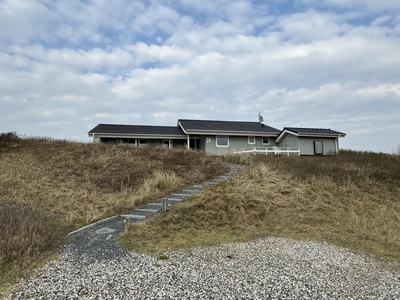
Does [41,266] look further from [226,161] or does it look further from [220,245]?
[226,161]

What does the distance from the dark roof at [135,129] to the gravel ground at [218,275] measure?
712 inches

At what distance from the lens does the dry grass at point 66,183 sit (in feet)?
16.6

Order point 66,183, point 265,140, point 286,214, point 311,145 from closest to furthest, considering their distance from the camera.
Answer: point 286,214 < point 66,183 < point 311,145 < point 265,140

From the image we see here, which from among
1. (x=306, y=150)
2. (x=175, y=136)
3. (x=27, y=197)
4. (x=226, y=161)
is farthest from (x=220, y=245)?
(x=306, y=150)

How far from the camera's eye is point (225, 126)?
25.0m

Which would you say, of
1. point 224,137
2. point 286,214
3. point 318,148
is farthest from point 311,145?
point 286,214

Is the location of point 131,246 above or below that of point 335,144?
below

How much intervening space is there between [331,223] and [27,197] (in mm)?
9568

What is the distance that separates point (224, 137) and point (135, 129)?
26.7 feet

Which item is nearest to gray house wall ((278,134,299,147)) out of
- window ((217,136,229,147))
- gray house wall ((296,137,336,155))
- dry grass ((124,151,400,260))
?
gray house wall ((296,137,336,155))

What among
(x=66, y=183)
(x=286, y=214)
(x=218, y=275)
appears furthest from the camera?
(x=66, y=183)

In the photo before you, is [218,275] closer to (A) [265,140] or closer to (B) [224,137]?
(B) [224,137]

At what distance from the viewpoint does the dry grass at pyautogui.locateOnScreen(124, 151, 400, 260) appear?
6.06 meters

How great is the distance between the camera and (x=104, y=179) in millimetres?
11180
